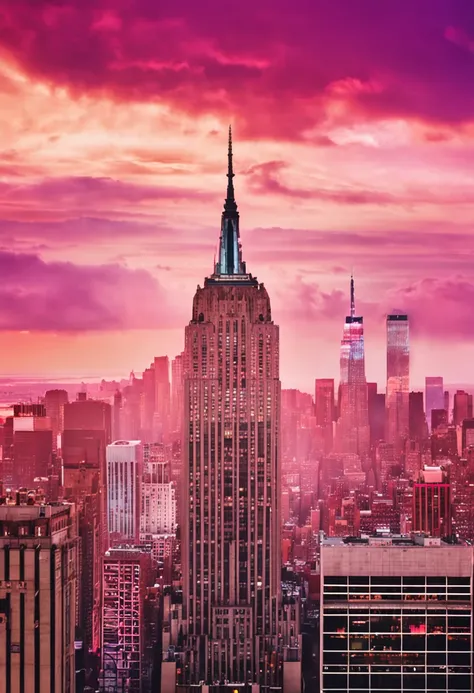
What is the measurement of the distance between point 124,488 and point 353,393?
13.2 feet

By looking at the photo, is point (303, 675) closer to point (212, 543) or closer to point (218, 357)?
point (212, 543)

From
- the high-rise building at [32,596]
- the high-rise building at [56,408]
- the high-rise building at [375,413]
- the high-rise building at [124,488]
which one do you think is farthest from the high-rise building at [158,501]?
the high-rise building at [32,596]

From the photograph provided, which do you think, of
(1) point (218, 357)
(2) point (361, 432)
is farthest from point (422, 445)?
(1) point (218, 357)

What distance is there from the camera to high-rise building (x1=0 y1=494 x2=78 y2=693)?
7.01m

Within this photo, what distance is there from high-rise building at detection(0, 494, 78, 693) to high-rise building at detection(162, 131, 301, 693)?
6751mm

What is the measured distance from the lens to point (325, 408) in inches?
510

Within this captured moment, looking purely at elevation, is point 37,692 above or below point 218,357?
below

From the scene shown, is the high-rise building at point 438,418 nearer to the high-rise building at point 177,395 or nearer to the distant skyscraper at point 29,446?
the high-rise building at point 177,395

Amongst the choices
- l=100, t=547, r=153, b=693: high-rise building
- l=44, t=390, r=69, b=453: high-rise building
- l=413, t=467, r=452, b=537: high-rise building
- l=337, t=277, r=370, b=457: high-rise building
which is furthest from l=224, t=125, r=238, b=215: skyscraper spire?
l=100, t=547, r=153, b=693: high-rise building

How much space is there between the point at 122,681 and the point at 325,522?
232 centimetres

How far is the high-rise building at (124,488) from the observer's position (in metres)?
14.2

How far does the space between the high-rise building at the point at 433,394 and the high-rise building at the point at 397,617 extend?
4.53 ft

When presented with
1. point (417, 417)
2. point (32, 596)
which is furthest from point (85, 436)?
point (32, 596)

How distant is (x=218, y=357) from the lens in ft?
47.8
